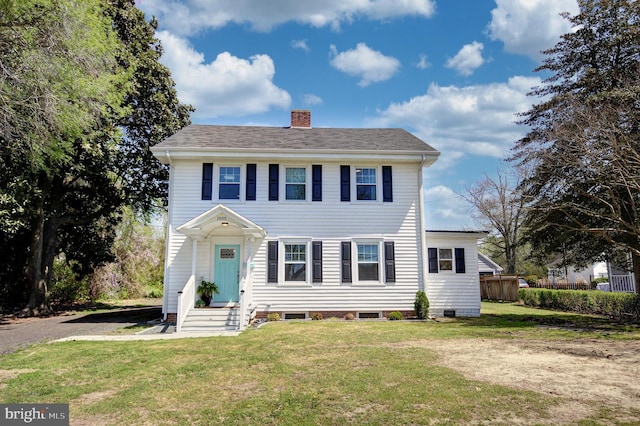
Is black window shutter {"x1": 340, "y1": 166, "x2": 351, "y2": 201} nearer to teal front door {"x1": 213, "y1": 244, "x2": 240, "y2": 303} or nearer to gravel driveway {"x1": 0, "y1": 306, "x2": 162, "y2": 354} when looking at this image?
teal front door {"x1": 213, "y1": 244, "x2": 240, "y2": 303}

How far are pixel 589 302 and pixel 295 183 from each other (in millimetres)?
14535

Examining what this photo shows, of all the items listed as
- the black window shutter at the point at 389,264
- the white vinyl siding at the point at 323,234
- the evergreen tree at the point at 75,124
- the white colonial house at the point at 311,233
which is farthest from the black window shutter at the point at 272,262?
the evergreen tree at the point at 75,124

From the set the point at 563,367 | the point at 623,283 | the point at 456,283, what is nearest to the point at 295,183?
the point at 456,283

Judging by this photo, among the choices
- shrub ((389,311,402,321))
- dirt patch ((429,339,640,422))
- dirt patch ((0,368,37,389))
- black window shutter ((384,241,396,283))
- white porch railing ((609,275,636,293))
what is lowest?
dirt patch ((0,368,37,389))

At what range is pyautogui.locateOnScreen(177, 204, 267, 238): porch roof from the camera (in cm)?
1293

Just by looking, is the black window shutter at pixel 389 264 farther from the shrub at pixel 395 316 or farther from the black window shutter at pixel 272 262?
the black window shutter at pixel 272 262

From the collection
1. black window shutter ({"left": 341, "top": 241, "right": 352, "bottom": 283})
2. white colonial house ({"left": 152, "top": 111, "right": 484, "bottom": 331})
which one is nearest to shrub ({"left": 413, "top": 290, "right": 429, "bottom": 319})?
white colonial house ({"left": 152, "top": 111, "right": 484, "bottom": 331})

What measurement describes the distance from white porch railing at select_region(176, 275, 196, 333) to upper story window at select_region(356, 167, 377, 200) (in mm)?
6609

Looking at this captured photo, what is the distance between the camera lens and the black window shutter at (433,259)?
50.5 ft

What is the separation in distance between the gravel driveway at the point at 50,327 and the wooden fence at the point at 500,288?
21.3 meters

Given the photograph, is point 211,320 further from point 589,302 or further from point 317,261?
point 589,302

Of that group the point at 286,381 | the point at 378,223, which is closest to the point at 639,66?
the point at 378,223

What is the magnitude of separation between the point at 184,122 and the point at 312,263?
447 inches

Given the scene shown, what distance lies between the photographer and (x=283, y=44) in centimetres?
1473
